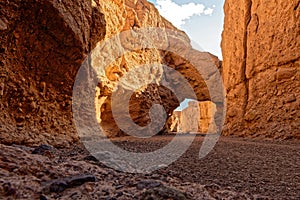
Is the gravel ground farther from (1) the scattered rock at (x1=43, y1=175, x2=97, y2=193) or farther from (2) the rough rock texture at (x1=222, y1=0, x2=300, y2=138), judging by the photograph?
(2) the rough rock texture at (x1=222, y1=0, x2=300, y2=138)

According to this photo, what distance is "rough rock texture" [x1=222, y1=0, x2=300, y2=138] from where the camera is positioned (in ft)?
11.6

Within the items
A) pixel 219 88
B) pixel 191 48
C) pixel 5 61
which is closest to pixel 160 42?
pixel 191 48

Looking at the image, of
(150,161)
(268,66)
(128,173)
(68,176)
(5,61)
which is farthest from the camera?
(268,66)

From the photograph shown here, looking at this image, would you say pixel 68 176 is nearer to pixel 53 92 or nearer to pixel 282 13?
pixel 53 92

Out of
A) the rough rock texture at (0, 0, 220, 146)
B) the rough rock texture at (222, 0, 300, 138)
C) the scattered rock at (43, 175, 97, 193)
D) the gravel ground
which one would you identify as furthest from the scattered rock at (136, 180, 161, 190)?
the rough rock texture at (222, 0, 300, 138)

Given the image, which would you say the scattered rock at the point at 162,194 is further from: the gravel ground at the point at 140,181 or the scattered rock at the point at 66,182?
the scattered rock at the point at 66,182

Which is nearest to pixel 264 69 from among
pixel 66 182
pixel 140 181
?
pixel 140 181

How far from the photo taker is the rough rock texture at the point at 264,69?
3.54 metres

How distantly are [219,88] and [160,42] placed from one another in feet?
13.3

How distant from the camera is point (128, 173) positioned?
1.43 m

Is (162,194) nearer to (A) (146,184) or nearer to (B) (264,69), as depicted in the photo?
(A) (146,184)

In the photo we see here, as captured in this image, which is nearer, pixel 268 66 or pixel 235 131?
pixel 268 66

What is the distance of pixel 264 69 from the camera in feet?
13.7

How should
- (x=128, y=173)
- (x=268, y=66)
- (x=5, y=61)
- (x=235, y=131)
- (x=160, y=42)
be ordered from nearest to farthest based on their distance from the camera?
(x=128, y=173) < (x=5, y=61) < (x=268, y=66) < (x=235, y=131) < (x=160, y=42)
